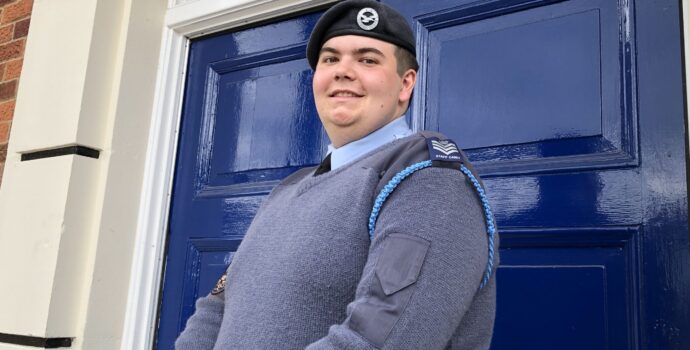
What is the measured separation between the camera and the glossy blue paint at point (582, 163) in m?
1.43

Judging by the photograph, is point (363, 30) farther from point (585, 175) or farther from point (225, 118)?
point (225, 118)

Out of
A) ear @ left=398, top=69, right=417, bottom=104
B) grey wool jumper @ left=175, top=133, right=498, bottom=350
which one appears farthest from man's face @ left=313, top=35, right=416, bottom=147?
grey wool jumper @ left=175, top=133, right=498, bottom=350

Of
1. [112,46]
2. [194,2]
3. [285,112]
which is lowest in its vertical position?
[285,112]

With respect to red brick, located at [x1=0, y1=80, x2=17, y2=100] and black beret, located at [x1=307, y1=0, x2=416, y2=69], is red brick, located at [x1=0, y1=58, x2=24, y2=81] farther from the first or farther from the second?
black beret, located at [x1=307, y1=0, x2=416, y2=69]

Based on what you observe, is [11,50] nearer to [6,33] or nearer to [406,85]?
[6,33]

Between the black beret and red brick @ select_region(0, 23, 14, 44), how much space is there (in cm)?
204

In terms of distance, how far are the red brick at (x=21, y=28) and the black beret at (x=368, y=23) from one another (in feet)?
6.33

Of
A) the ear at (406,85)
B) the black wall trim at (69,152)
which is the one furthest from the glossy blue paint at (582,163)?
the black wall trim at (69,152)

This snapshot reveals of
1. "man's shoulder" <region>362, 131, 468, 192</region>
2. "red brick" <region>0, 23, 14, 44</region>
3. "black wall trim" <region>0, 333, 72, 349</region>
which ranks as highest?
"red brick" <region>0, 23, 14, 44</region>

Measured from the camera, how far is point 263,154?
2232 mm

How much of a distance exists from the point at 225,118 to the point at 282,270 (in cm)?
145

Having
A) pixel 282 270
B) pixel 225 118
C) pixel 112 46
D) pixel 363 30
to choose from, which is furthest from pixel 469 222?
pixel 112 46

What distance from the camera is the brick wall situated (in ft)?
8.54

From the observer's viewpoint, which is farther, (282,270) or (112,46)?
(112,46)
